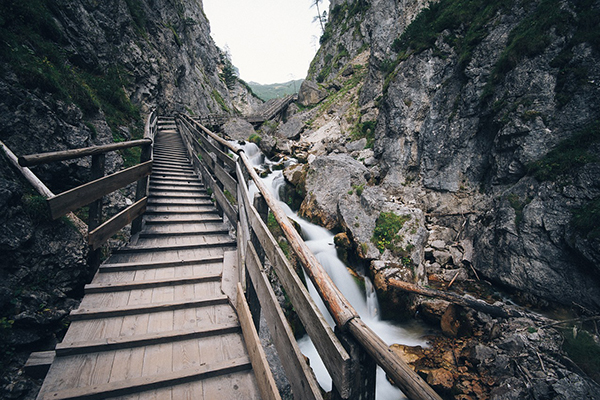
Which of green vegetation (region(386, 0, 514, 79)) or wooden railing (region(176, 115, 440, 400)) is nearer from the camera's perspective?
wooden railing (region(176, 115, 440, 400))

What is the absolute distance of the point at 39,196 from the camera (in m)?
3.79

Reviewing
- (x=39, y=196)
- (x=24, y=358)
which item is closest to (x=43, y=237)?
(x=39, y=196)

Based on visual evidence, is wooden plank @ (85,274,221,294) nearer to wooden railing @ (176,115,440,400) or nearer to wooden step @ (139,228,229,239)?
wooden railing @ (176,115,440,400)

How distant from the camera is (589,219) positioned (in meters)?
6.06

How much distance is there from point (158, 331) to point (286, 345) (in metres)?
1.67

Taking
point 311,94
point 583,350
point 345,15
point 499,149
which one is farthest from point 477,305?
point 345,15

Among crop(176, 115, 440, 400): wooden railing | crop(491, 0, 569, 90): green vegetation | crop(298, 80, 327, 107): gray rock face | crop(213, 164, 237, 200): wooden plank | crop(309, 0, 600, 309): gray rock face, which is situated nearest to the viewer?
crop(176, 115, 440, 400): wooden railing

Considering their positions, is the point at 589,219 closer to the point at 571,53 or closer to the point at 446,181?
the point at 446,181

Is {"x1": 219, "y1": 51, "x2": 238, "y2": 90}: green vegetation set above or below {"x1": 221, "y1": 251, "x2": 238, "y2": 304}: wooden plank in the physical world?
above

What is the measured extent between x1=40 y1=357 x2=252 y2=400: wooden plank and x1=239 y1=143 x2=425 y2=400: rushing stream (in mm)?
2704

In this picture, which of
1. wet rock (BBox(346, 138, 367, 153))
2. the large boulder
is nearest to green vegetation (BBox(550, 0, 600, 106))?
the large boulder

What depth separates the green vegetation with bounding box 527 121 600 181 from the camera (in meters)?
6.64

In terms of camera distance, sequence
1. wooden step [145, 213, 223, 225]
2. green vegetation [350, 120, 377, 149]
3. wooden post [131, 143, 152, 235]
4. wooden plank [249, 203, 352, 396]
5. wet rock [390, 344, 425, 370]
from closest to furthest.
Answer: wooden plank [249, 203, 352, 396]
wooden post [131, 143, 152, 235]
wooden step [145, 213, 223, 225]
wet rock [390, 344, 425, 370]
green vegetation [350, 120, 377, 149]

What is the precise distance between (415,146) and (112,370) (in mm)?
12684
